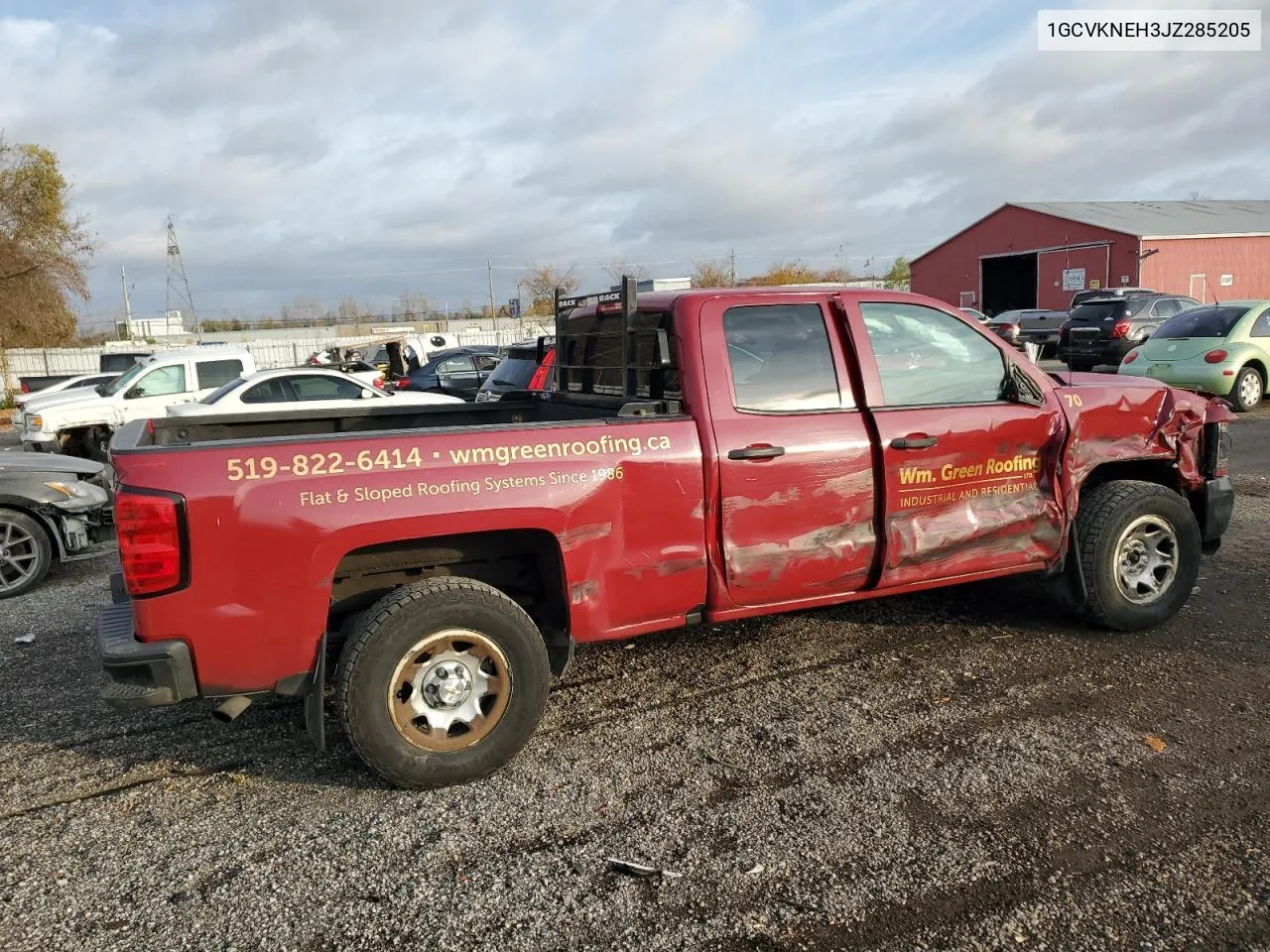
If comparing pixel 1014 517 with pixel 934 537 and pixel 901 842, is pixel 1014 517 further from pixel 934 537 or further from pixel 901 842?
pixel 901 842

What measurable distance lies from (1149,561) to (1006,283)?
41696 millimetres

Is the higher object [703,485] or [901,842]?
[703,485]

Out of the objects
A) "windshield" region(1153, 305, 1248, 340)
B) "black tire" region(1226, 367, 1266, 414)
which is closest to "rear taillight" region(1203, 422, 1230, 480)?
"black tire" region(1226, 367, 1266, 414)

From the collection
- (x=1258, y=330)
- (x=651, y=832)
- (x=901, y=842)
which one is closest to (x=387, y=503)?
(x=651, y=832)

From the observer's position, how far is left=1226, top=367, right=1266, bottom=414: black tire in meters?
13.5

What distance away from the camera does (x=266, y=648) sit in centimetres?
329

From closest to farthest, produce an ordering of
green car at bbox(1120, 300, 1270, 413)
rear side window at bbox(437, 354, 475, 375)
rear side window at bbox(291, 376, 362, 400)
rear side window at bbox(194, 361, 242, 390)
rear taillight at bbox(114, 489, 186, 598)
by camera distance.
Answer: rear taillight at bbox(114, 489, 186, 598) → rear side window at bbox(291, 376, 362, 400) → green car at bbox(1120, 300, 1270, 413) → rear side window at bbox(194, 361, 242, 390) → rear side window at bbox(437, 354, 475, 375)

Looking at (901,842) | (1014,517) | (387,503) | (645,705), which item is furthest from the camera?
(1014,517)

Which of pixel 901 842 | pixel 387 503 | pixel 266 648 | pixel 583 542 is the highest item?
pixel 387 503

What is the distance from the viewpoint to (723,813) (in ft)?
10.8

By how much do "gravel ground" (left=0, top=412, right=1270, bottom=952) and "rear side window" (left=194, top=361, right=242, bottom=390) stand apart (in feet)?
32.4

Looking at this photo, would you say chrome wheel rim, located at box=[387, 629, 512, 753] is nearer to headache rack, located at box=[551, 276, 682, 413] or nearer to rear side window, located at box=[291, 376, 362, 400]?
headache rack, located at box=[551, 276, 682, 413]

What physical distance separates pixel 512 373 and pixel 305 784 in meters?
7.82

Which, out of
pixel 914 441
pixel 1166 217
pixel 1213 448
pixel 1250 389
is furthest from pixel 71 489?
pixel 1166 217
